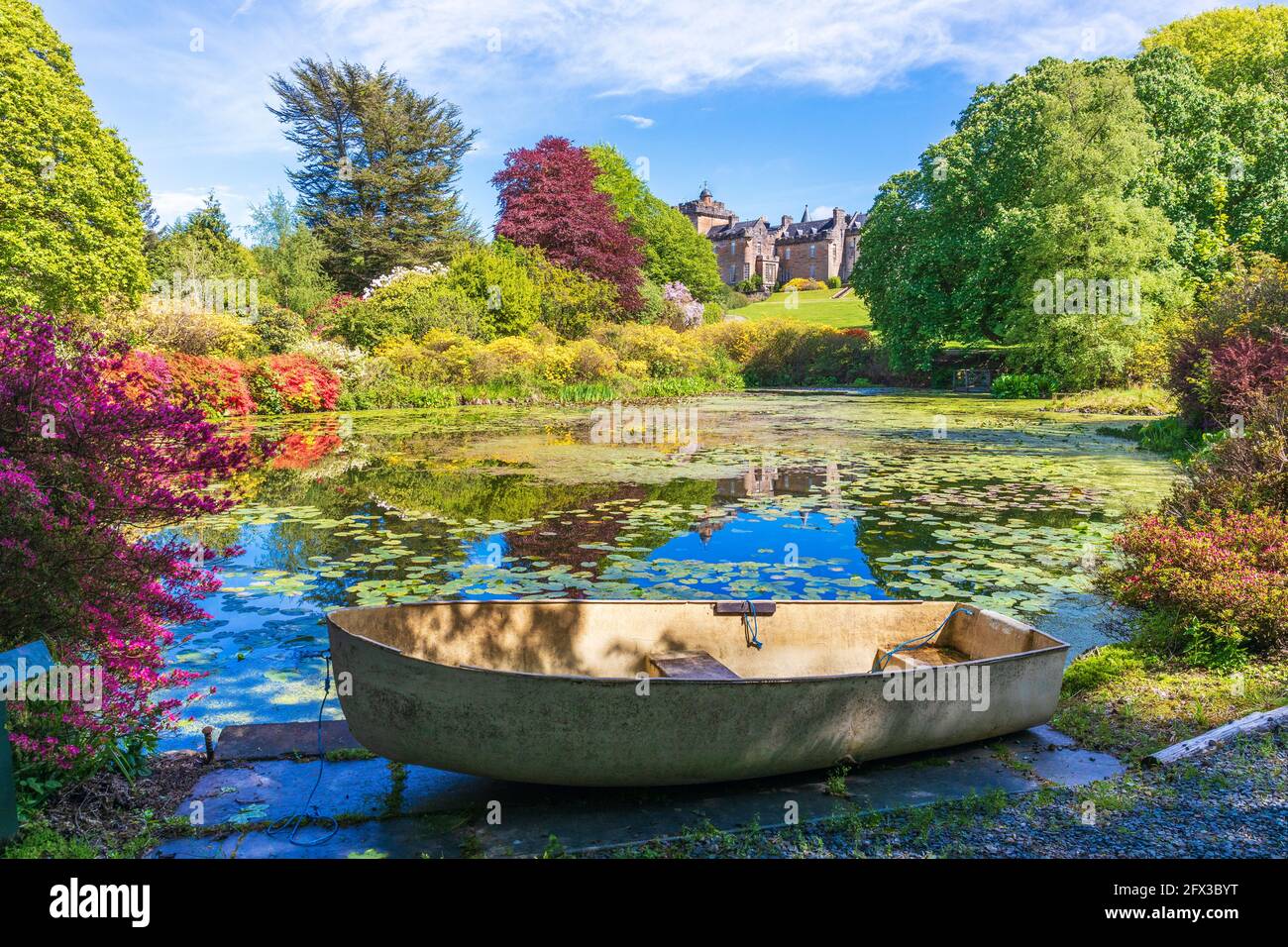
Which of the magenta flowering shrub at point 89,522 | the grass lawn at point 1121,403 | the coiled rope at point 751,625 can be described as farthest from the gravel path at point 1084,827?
the grass lawn at point 1121,403

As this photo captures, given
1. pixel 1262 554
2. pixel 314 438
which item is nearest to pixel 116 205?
pixel 314 438

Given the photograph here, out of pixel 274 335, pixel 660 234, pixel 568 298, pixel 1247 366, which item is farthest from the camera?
pixel 660 234

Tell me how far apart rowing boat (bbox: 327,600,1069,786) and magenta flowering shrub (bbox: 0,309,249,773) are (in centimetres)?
104

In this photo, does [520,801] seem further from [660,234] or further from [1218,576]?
[660,234]

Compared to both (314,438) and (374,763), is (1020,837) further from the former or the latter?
(314,438)

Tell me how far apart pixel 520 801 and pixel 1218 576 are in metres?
4.66

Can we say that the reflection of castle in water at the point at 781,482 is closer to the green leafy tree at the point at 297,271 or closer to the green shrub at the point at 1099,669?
the green shrub at the point at 1099,669

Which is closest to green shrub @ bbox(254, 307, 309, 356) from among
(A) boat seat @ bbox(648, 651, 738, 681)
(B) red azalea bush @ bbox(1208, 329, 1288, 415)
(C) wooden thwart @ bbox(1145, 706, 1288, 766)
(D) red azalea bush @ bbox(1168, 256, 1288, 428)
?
(D) red azalea bush @ bbox(1168, 256, 1288, 428)

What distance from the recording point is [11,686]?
3457 millimetres

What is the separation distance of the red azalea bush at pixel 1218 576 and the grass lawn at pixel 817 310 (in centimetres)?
4485

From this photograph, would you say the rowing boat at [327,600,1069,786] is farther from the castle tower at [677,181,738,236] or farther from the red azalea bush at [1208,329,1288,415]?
the castle tower at [677,181,738,236]

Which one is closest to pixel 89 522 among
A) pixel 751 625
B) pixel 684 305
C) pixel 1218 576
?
pixel 751 625

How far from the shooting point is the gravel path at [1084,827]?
3504mm

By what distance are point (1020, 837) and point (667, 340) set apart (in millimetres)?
30630
